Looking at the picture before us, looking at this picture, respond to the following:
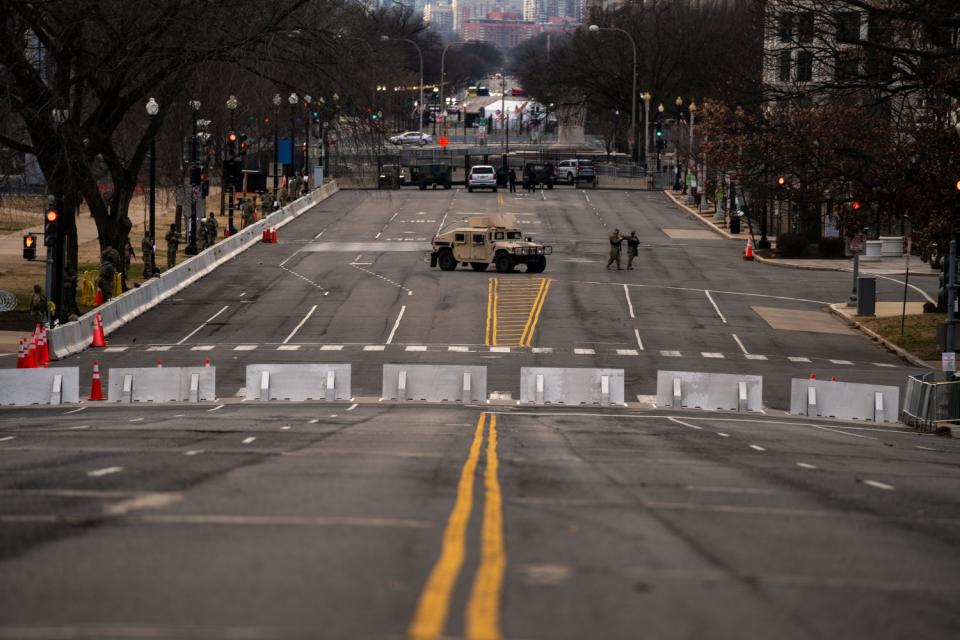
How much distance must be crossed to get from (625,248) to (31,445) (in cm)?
4971

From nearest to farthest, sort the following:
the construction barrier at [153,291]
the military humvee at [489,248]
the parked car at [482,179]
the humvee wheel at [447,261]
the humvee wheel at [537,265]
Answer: the construction barrier at [153,291] → the military humvee at [489,248] → the humvee wheel at [537,265] → the humvee wheel at [447,261] → the parked car at [482,179]

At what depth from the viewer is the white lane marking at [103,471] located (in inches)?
554

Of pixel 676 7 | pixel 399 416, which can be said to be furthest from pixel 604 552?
pixel 676 7

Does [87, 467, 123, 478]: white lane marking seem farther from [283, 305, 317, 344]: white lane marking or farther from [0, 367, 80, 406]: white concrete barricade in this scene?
[283, 305, 317, 344]: white lane marking

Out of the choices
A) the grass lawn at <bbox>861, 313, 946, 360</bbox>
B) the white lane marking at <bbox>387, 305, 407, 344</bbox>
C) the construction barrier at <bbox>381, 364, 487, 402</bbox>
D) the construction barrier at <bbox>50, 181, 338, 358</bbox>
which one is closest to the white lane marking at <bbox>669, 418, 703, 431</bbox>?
the construction barrier at <bbox>381, 364, 487, 402</bbox>

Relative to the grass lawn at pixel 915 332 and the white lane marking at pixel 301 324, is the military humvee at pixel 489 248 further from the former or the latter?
the grass lawn at pixel 915 332

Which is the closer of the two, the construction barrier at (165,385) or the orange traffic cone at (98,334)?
the construction barrier at (165,385)

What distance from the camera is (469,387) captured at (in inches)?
1181

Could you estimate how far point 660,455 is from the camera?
60.2 feet

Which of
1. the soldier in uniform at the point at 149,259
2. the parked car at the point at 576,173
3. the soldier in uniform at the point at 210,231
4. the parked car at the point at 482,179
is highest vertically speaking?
the parked car at the point at 576,173

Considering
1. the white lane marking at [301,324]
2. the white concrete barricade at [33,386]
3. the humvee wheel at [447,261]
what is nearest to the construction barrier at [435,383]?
the white concrete barricade at [33,386]

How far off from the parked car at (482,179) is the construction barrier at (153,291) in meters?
21.5

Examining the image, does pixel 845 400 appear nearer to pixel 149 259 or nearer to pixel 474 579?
pixel 474 579

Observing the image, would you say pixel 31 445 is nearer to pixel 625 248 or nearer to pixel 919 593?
pixel 919 593
